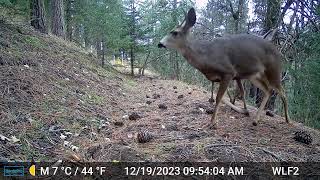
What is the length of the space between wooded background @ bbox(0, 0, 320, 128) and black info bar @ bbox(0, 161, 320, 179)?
10.9 feet

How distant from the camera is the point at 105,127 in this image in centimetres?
512

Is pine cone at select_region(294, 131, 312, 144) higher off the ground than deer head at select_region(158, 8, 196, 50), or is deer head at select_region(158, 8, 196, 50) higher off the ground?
deer head at select_region(158, 8, 196, 50)

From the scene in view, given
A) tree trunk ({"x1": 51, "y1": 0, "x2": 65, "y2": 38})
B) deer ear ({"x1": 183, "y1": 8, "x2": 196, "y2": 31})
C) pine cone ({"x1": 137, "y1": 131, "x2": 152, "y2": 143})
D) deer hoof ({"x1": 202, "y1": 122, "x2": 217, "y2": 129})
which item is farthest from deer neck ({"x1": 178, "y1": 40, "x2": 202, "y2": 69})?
tree trunk ({"x1": 51, "y1": 0, "x2": 65, "y2": 38})

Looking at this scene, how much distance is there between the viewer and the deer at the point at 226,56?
506 centimetres

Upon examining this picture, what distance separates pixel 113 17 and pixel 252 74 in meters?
11.5

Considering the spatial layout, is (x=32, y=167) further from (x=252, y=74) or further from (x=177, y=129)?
(x=252, y=74)

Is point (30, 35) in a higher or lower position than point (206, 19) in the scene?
lower

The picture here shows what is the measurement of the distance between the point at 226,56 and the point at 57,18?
975 centimetres

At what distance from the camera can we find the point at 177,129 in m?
4.91

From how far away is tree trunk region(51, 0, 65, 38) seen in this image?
12688 mm

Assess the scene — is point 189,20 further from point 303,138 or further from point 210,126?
point 303,138

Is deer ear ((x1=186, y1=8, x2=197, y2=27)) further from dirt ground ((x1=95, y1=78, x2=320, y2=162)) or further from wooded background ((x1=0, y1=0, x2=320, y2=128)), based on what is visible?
wooded background ((x1=0, y1=0, x2=320, y2=128))

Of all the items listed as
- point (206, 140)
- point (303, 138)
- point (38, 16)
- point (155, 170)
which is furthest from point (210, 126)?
point (38, 16)

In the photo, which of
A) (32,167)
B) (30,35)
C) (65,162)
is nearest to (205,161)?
(65,162)
